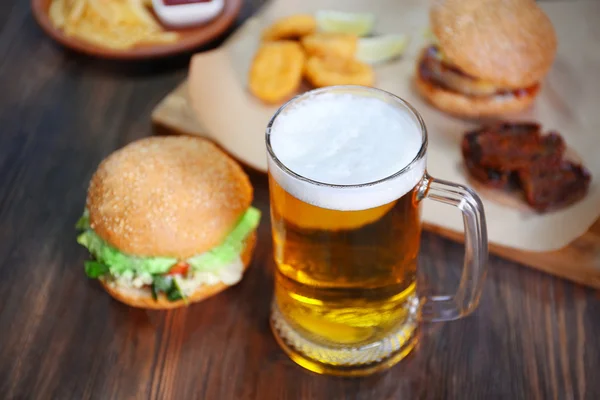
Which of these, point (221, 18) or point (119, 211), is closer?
point (119, 211)

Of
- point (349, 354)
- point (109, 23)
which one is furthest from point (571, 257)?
point (109, 23)

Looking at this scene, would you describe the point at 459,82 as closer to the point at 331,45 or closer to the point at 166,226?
the point at 331,45

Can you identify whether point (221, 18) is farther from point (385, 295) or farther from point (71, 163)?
point (385, 295)

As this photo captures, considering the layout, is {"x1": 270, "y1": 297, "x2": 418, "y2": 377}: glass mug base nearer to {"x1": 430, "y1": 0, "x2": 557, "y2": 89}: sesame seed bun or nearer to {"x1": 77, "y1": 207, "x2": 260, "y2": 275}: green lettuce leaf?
{"x1": 77, "y1": 207, "x2": 260, "y2": 275}: green lettuce leaf

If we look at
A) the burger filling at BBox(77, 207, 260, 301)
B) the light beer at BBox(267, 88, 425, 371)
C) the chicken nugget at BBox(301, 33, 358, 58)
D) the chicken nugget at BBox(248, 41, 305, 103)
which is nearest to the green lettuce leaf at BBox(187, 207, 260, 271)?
the burger filling at BBox(77, 207, 260, 301)

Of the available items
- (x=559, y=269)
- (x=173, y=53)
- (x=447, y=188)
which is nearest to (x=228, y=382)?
(x=447, y=188)
